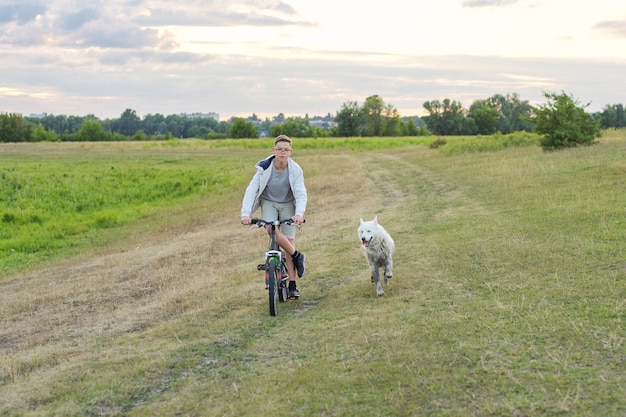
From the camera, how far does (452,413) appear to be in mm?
5027

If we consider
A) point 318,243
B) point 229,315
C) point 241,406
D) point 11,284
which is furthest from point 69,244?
point 241,406

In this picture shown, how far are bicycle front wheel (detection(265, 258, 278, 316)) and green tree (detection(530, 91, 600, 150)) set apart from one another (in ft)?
91.7

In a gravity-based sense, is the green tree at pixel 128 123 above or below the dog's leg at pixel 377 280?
above

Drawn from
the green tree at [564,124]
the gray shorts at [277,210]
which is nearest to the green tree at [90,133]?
the green tree at [564,124]

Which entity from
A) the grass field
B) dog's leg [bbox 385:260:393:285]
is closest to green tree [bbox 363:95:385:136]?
the grass field

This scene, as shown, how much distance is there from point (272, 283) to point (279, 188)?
1.20m

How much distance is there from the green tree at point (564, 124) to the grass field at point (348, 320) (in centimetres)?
1448

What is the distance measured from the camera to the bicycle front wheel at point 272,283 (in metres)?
8.43

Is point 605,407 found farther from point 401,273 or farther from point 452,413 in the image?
point 401,273

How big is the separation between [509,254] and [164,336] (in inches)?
223

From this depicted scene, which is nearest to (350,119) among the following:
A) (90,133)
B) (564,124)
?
(90,133)

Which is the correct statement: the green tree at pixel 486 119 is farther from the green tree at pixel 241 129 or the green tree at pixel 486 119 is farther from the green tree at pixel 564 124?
the green tree at pixel 564 124

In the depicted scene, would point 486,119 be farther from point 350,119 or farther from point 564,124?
point 564,124

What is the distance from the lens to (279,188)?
342 inches
